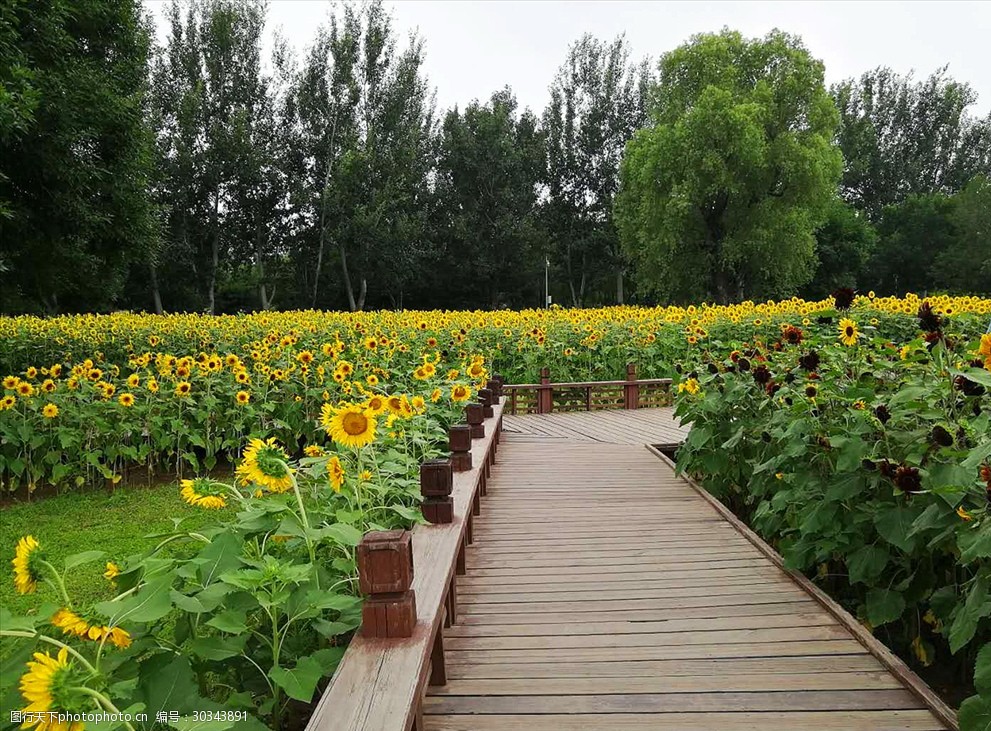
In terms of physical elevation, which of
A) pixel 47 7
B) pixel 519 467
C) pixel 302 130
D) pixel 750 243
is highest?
pixel 302 130

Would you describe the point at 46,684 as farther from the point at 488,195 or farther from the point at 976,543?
the point at 488,195

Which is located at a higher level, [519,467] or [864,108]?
[864,108]

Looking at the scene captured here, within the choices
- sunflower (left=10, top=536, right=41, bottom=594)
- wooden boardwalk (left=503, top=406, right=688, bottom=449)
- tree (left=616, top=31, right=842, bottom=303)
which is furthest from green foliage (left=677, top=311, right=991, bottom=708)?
tree (left=616, top=31, right=842, bottom=303)

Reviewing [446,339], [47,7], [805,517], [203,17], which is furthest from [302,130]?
[805,517]

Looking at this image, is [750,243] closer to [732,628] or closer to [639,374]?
[639,374]

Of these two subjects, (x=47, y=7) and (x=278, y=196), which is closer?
(x=47, y=7)

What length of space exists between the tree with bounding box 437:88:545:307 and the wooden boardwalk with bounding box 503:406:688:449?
86.9 feet

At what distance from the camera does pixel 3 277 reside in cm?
1377

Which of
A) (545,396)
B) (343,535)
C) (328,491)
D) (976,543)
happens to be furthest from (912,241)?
(343,535)

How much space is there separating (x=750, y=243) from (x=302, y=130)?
59.0ft

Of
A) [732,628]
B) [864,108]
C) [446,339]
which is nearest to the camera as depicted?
[732,628]

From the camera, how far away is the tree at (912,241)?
3988 cm

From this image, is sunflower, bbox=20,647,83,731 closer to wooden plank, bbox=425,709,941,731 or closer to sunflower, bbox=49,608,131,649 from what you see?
sunflower, bbox=49,608,131,649

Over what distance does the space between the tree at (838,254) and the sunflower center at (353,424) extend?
38872mm
